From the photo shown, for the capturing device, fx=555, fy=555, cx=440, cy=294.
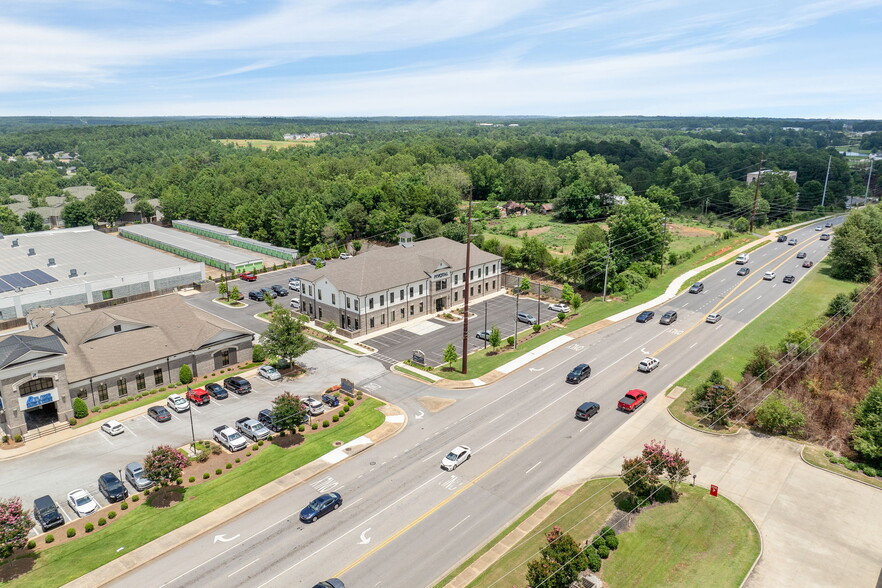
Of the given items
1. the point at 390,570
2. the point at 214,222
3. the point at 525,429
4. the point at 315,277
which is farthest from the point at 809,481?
the point at 214,222

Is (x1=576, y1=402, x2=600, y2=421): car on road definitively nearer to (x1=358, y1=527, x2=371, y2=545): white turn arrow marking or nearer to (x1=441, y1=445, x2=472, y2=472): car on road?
(x1=441, y1=445, x2=472, y2=472): car on road

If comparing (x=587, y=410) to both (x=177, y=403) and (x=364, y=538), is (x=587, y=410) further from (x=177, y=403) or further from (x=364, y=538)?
(x=177, y=403)

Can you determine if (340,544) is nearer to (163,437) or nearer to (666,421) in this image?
(163,437)

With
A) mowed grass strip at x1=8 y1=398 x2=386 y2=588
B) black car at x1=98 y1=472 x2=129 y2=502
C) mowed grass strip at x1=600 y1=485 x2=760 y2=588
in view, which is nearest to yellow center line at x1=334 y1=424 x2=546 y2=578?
mowed grass strip at x1=600 y1=485 x2=760 y2=588

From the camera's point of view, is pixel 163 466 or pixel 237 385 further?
pixel 237 385

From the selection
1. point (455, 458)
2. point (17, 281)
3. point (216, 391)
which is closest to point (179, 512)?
point (216, 391)

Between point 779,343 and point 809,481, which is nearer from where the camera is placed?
point 809,481
